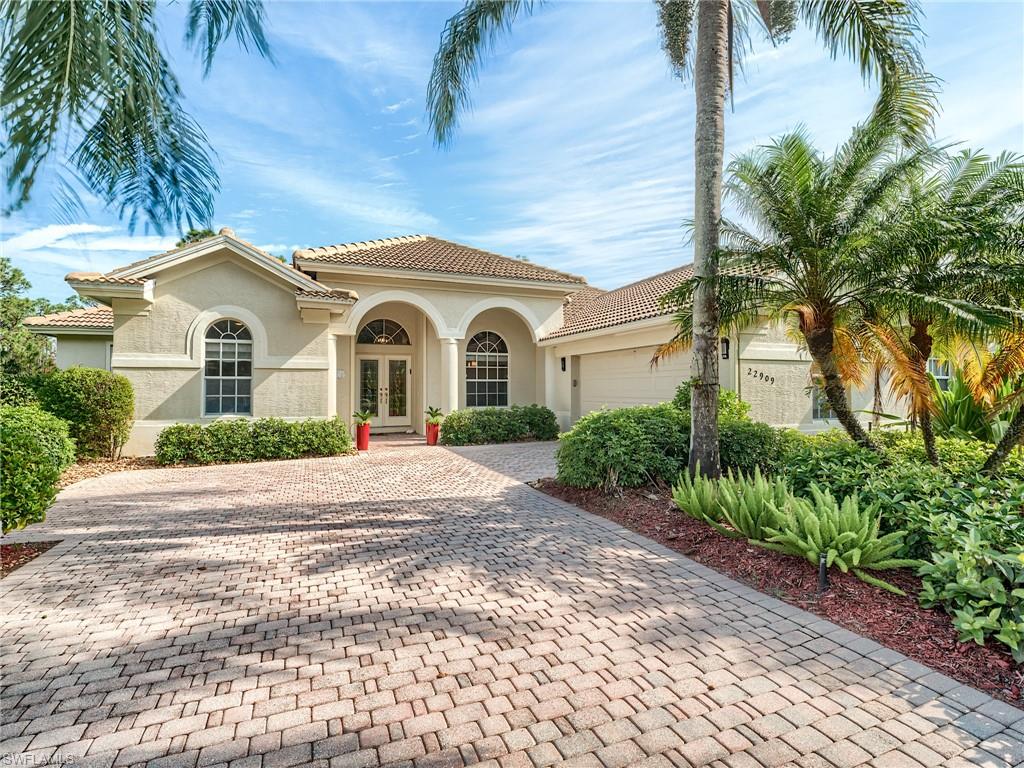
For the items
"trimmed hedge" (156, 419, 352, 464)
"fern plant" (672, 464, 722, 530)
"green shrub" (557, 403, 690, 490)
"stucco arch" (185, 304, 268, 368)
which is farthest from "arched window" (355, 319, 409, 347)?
"fern plant" (672, 464, 722, 530)

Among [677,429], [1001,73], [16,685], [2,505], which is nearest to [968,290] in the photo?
[1001,73]

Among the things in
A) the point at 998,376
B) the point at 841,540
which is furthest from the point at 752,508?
the point at 998,376

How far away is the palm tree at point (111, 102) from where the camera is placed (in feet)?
5.71

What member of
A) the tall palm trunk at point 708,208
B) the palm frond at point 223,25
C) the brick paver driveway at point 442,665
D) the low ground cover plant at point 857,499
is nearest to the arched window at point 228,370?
the brick paver driveway at point 442,665

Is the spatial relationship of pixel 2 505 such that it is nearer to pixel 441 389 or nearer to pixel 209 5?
pixel 209 5

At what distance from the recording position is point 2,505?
5191 mm

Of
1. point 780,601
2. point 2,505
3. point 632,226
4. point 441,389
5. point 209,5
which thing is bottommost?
point 780,601

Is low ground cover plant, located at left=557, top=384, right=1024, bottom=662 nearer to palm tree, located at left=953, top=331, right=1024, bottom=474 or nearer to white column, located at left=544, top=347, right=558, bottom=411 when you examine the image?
palm tree, located at left=953, top=331, right=1024, bottom=474

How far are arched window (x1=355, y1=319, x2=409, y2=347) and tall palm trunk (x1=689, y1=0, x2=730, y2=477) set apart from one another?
12.6 metres

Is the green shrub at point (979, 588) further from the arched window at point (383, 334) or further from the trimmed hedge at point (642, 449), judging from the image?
the arched window at point (383, 334)

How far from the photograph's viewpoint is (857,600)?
416 cm

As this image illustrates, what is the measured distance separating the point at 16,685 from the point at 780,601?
5359 millimetres

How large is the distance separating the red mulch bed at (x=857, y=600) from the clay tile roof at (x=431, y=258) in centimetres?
1126

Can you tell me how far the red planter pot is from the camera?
13672mm
